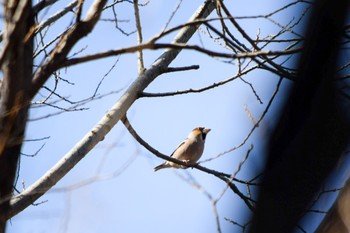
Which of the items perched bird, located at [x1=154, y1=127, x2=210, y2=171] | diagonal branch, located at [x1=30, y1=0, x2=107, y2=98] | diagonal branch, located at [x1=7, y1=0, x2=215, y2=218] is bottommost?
diagonal branch, located at [x1=30, y1=0, x2=107, y2=98]

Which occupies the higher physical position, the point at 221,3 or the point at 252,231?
the point at 221,3

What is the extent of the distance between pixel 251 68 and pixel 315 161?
2.69 meters

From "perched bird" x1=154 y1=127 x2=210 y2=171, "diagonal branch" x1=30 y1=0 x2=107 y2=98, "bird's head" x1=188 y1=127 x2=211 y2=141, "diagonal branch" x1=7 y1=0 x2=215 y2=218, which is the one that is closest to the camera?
"diagonal branch" x1=30 y1=0 x2=107 y2=98

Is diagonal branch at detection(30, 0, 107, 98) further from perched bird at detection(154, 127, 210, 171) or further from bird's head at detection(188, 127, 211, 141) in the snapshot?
bird's head at detection(188, 127, 211, 141)

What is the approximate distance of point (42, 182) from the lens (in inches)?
100

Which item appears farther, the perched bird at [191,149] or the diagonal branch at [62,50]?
the perched bird at [191,149]

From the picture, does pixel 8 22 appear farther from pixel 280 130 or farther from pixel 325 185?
pixel 325 185

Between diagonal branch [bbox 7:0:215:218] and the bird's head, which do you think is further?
the bird's head

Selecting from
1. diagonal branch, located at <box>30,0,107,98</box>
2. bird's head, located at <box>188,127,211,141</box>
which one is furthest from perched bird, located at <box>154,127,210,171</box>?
diagonal branch, located at <box>30,0,107,98</box>

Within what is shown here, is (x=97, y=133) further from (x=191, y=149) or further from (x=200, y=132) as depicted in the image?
(x=200, y=132)

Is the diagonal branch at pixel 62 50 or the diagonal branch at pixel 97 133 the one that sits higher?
the diagonal branch at pixel 97 133

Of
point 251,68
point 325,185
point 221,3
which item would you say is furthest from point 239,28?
point 325,185

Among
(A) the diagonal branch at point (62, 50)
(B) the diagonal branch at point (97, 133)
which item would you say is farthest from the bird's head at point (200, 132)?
(A) the diagonal branch at point (62, 50)

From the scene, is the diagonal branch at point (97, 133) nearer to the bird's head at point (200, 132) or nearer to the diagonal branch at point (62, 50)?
the diagonal branch at point (62, 50)
